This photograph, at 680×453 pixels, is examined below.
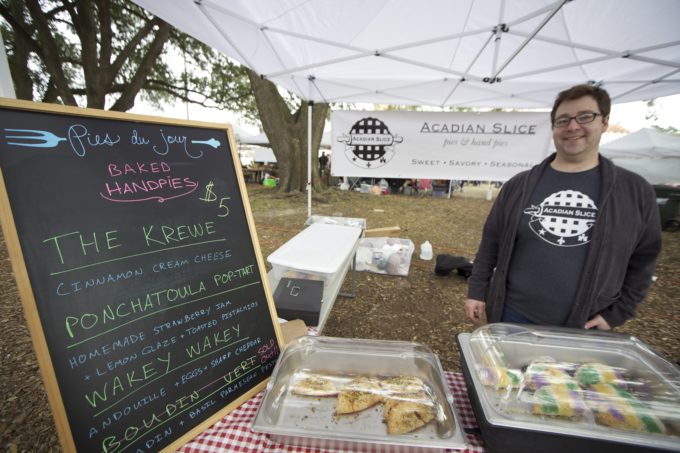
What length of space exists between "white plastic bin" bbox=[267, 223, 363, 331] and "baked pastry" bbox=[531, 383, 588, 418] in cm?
97

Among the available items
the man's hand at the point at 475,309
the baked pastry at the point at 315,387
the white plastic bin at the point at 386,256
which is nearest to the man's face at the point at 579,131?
the man's hand at the point at 475,309

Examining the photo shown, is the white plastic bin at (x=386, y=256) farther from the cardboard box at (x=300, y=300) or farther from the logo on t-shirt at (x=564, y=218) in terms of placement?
the logo on t-shirt at (x=564, y=218)

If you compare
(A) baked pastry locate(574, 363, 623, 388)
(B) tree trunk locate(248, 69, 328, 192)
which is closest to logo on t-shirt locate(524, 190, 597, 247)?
(A) baked pastry locate(574, 363, 623, 388)

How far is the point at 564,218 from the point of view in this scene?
55.9 inches

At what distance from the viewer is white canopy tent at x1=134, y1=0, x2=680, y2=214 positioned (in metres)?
2.59

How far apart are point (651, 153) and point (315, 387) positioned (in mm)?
15000

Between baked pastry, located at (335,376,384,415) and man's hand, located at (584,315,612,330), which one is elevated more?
baked pastry, located at (335,376,384,415)

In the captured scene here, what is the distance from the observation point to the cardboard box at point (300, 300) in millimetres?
1471

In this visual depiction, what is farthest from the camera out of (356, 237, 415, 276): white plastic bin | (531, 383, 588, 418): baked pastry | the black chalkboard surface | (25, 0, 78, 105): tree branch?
(25, 0, 78, 105): tree branch

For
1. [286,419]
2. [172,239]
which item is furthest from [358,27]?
[286,419]

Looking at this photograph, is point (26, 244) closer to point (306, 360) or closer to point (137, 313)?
point (137, 313)

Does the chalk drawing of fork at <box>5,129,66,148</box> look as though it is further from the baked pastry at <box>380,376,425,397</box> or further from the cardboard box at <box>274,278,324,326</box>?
the baked pastry at <box>380,376,425,397</box>

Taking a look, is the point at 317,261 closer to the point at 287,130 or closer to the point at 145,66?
the point at 287,130

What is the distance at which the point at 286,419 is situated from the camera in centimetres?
88
